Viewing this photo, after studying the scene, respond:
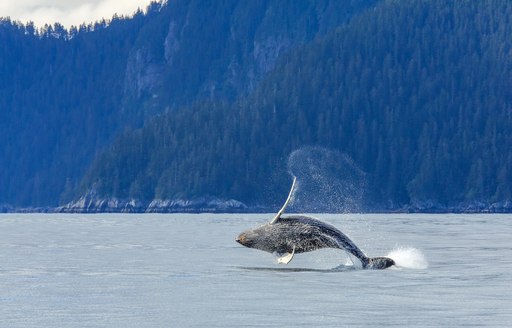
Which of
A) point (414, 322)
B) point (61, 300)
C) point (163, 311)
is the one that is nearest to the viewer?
point (414, 322)

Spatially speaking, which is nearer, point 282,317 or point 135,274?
point 282,317

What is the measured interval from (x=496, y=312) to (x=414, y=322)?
3.24 m

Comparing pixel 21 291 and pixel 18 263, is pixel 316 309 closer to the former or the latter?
pixel 21 291

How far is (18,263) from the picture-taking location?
53812mm

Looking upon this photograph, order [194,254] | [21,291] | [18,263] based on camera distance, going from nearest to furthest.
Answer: [21,291] → [18,263] → [194,254]

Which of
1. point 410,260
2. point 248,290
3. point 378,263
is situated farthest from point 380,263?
point 248,290

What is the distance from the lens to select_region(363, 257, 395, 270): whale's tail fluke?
47.4 m

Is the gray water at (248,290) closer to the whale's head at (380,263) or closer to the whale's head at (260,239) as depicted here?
the whale's head at (380,263)

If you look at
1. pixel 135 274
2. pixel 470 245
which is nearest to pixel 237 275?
pixel 135 274

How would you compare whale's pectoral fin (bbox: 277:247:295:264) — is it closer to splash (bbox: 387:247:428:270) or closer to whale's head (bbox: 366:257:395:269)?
whale's head (bbox: 366:257:395:269)

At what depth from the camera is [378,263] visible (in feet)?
156

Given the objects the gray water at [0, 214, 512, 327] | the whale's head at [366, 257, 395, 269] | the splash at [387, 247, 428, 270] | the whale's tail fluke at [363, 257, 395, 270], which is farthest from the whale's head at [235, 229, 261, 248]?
the splash at [387, 247, 428, 270]

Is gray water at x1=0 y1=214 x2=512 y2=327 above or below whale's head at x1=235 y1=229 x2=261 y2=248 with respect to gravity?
below

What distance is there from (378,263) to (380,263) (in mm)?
96
